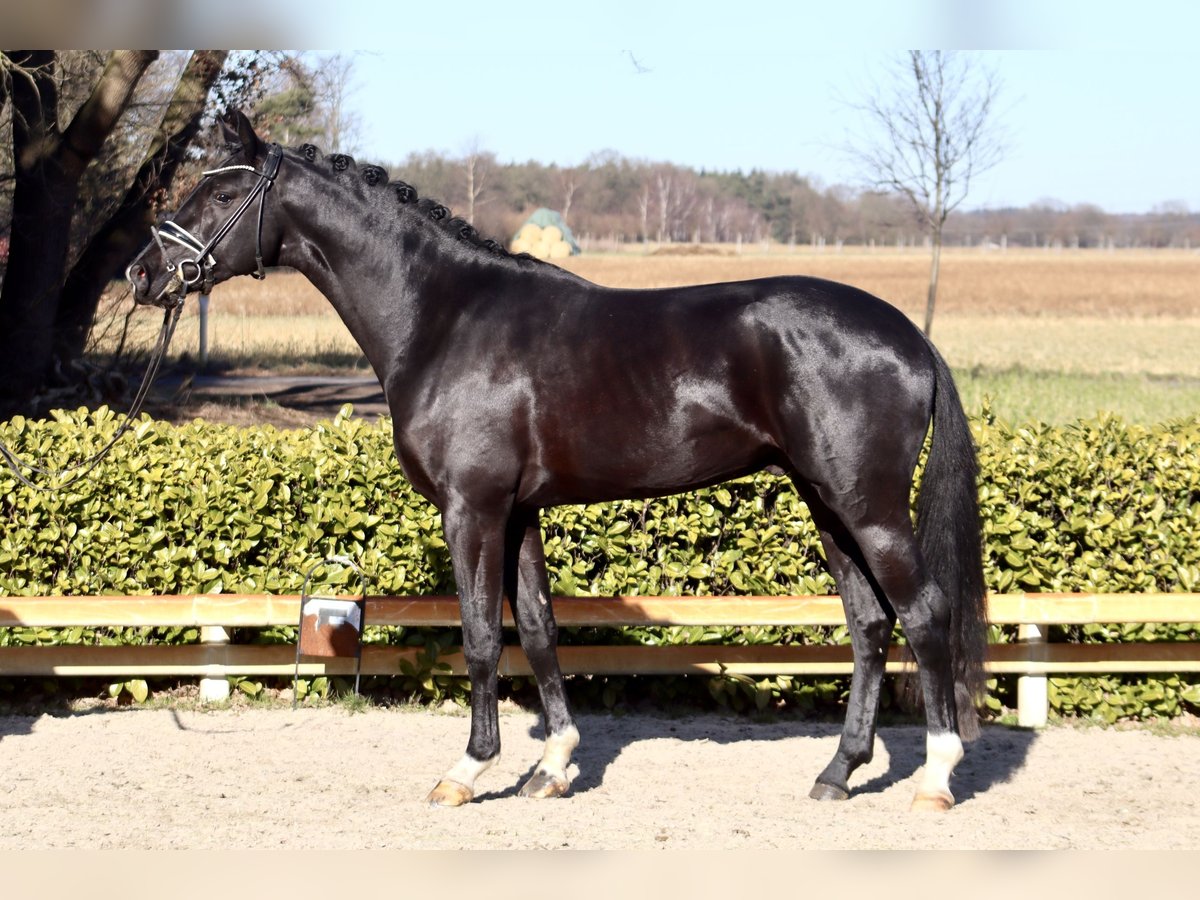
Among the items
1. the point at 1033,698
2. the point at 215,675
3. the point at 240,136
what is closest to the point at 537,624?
the point at 215,675

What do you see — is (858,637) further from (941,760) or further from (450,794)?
(450,794)

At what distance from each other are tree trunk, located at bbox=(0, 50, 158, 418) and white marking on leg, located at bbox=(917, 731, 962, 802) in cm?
991

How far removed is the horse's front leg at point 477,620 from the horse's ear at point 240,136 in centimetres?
159

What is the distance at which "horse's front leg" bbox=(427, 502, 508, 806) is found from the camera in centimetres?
454

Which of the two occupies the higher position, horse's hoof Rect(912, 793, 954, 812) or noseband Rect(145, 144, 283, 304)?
noseband Rect(145, 144, 283, 304)

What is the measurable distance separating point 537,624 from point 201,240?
6.55ft

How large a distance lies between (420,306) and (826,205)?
98.5 meters

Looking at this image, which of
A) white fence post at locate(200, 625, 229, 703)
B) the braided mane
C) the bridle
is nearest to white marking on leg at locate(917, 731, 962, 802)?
the braided mane

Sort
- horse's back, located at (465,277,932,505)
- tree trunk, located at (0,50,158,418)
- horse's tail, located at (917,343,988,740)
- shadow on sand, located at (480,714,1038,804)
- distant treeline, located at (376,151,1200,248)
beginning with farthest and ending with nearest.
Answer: distant treeline, located at (376,151,1200,248) → tree trunk, located at (0,50,158,418) → shadow on sand, located at (480,714,1038,804) → horse's tail, located at (917,343,988,740) → horse's back, located at (465,277,932,505)

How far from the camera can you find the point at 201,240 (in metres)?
4.65

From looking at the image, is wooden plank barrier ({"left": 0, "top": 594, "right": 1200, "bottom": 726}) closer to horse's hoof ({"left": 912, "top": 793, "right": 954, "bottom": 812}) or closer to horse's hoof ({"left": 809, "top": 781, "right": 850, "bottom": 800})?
horse's hoof ({"left": 809, "top": 781, "right": 850, "bottom": 800})

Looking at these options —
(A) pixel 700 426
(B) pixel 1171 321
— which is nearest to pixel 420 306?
(A) pixel 700 426

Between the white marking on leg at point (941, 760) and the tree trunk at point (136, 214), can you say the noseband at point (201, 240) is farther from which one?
the tree trunk at point (136, 214)

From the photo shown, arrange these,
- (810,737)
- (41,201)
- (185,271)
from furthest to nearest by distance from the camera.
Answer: (41,201) → (810,737) → (185,271)
